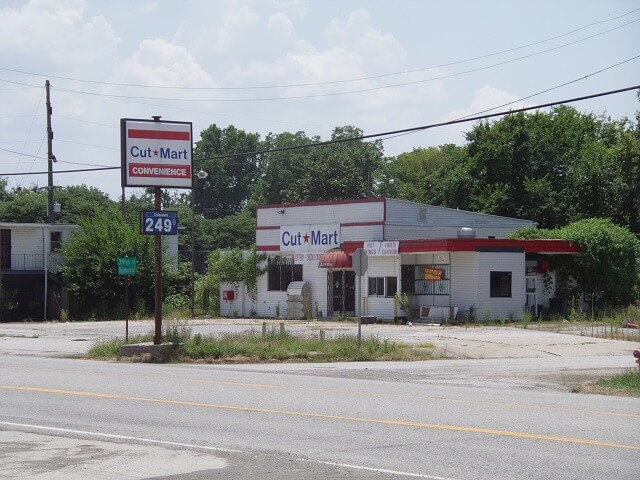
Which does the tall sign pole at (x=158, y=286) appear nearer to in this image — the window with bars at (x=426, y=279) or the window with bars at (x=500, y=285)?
the window with bars at (x=426, y=279)

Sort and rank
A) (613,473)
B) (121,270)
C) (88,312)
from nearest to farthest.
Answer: (613,473) < (121,270) < (88,312)

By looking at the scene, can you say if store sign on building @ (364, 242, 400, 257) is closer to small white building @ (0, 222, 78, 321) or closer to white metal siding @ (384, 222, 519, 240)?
white metal siding @ (384, 222, 519, 240)

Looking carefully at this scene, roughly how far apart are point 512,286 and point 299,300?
449 inches

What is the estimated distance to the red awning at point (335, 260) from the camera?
160 ft

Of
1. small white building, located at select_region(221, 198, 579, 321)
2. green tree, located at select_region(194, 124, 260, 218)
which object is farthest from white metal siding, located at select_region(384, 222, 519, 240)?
green tree, located at select_region(194, 124, 260, 218)

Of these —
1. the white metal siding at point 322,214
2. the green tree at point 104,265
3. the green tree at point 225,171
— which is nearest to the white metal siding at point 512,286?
the white metal siding at point 322,214

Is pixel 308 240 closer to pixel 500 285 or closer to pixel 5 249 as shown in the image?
pixel 500 285

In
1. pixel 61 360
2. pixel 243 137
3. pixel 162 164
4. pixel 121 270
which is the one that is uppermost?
pixel 243 137

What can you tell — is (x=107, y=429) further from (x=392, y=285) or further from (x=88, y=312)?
(x=88, y=312)

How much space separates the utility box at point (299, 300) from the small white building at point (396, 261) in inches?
7.6

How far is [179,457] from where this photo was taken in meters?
11.3

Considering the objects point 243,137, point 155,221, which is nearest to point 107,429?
point 155,221

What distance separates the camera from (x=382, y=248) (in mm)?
47438

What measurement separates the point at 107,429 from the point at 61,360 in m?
15.1
